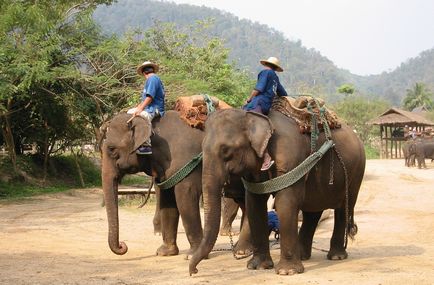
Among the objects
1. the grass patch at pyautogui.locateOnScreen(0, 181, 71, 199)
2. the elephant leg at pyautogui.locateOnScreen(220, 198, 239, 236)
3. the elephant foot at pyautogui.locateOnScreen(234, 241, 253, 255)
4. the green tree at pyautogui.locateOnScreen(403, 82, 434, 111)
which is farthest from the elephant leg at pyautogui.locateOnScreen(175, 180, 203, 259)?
the green tree at pyautogui.locateOnScreen(403, 82, 434, 111)

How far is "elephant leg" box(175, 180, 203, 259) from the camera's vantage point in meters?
8.16

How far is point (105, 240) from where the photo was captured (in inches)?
420

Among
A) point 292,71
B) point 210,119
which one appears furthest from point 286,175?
point 292,71

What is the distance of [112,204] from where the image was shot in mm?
8023

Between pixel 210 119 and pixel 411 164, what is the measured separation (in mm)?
30544

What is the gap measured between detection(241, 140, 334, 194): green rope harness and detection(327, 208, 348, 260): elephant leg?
1291 mm

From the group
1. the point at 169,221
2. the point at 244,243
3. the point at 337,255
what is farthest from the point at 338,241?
the point at 169,221

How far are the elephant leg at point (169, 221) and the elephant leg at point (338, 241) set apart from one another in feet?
6.86

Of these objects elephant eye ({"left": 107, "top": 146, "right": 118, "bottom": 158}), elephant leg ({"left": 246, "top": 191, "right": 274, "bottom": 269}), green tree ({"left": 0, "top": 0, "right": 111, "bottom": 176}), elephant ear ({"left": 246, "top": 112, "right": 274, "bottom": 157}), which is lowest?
elephant leg ({"left": 246, "top": 191, "right": 274, "bottom": 269})

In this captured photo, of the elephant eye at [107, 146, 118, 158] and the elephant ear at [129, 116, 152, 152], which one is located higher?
the elephant ear at [129, 116, 152, 152]

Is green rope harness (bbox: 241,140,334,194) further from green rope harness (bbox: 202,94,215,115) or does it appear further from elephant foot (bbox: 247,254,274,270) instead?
green rope harness (bbox: 202,94,215,115)

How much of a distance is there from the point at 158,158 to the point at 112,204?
86 cm

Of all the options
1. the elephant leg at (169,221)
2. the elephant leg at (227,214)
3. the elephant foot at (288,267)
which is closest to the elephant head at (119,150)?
the elephant leg at (169,221)

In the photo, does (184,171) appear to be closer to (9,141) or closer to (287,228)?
(287,228)
